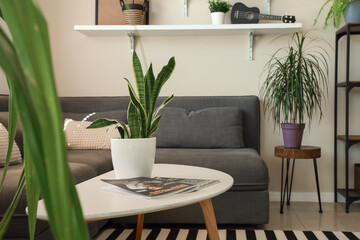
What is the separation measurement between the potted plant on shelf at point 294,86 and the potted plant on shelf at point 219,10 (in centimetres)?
51

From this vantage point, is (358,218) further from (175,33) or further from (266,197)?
(175,33)

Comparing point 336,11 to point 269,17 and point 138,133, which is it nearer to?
point 269,17

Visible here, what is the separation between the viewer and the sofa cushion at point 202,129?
3.12 metres

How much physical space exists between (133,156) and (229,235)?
3.71 feet

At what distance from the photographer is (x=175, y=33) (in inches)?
138

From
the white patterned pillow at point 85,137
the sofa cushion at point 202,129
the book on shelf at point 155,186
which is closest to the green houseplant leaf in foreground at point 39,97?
the book on shelf at point 155,186

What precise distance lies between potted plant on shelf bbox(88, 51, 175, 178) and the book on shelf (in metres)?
0.06

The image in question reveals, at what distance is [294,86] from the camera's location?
3.11 metres

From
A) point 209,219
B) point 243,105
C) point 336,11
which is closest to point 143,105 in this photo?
point 209,219

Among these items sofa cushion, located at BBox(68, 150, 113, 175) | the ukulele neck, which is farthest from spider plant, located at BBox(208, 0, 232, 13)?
sofa cushion, located at BBox(68, 150, 113, 175)

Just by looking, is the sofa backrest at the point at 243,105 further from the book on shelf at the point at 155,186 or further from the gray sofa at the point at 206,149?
the book on shelf at the point at 155,186

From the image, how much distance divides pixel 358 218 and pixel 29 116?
3057 mm

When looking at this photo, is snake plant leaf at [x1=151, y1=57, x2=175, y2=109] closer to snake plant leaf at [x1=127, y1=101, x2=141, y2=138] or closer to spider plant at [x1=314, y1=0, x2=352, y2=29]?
snake plant leaf at [x1=127, y1=101, x2=141, y2=138]

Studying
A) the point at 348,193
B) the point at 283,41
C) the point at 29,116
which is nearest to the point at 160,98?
the point at 283,41
